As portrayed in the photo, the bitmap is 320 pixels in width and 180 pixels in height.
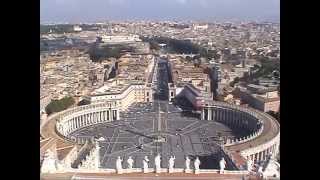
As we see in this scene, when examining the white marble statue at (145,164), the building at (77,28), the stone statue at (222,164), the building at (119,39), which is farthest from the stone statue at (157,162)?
the building at (77,28)

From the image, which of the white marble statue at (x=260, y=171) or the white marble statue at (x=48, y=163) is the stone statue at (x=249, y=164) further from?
the white marble statue at (x=48, y=163)

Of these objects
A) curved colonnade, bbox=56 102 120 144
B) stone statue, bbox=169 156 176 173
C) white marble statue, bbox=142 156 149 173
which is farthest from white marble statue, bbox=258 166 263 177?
curved colonnade, bbox=56 102 120 144

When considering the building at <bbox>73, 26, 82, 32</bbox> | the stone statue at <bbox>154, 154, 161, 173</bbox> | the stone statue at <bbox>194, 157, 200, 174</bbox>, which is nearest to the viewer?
the building at <bbox>73, 26, 82, 32</bbox>

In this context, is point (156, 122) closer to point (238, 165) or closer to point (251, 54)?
point (238, 165)

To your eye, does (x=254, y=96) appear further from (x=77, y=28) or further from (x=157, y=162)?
(x=157, y=162)

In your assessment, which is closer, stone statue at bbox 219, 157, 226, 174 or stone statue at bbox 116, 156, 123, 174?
stone statue at bbox 116, 156, 123, 174

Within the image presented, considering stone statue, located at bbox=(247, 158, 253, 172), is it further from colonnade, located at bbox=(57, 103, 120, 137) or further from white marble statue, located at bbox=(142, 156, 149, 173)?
colonnade, located at bbox=(57, 103, 120, 137)

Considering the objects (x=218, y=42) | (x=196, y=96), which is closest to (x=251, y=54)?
(x=218, y=42)

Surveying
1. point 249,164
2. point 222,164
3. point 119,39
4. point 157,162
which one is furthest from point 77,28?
point 222,164
